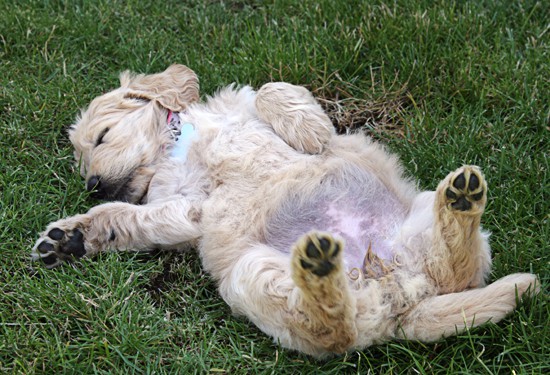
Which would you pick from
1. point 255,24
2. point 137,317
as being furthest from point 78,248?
point 255,24

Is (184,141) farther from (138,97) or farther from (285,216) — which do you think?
(285,216)

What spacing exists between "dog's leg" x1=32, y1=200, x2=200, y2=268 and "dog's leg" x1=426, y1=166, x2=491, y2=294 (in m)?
1.46

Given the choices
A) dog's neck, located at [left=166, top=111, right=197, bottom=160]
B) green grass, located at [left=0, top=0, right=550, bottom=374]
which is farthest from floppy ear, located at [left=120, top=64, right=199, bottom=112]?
green grass, located at [left=0, top=0, right=550, bottom=374]

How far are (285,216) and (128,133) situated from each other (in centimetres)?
134

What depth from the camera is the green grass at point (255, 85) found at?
3635 millimetres

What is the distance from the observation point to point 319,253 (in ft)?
10.7

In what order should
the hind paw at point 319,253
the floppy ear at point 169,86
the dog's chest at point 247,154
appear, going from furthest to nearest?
the floppy ear at point 169,86 → the dog's chest at point 247,154 → the hind paw at point 319,253

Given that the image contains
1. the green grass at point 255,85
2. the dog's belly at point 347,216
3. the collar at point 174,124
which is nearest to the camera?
the green grass at point 255,85

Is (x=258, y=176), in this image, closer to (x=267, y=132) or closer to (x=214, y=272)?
(x=267, y=132)

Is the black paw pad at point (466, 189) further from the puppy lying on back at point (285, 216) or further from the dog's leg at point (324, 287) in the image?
the dog's leg at point (324, 287)

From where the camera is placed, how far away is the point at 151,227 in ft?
14.2

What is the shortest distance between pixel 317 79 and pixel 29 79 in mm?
2235

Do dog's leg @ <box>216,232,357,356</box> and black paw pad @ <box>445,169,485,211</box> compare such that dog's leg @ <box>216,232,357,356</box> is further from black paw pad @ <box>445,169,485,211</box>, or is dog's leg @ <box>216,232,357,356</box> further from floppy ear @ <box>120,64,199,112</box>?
floppy ear @ <box>120,64,199,112</box>

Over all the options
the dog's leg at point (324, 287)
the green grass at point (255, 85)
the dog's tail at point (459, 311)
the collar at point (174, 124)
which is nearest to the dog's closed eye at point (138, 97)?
the collar at point (174, 124)
